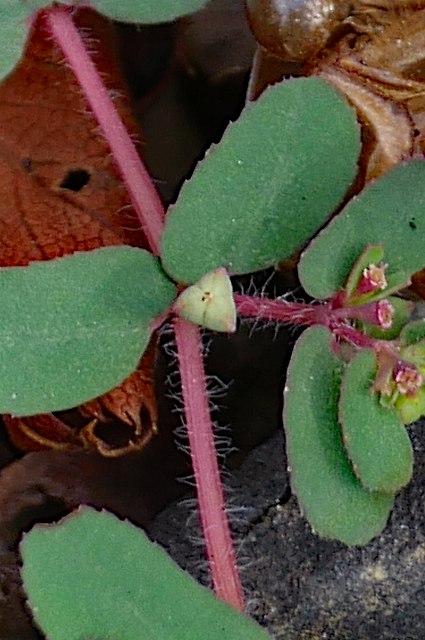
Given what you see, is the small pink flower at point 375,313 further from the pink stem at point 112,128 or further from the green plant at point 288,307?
the pink stem at point 112,128

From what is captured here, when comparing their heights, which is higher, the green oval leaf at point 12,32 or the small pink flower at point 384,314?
the green oval leaf at point 12,32

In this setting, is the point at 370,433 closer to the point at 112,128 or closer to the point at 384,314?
the point at 384,314

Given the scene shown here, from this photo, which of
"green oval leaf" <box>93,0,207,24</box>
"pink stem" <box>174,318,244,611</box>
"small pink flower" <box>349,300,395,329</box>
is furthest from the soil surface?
"green oval leaf" <box>93,0,207,24</box>

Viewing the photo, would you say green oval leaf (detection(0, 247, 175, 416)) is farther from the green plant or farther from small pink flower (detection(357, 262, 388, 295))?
small pink flower (detection(357, 262, 388, 295))

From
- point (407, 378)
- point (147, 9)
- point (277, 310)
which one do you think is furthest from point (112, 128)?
point (407, 378)

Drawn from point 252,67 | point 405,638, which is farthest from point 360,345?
point 252,67

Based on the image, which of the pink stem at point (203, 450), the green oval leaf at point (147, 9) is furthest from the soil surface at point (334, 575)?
the green oval leaf at point (147, 9)
